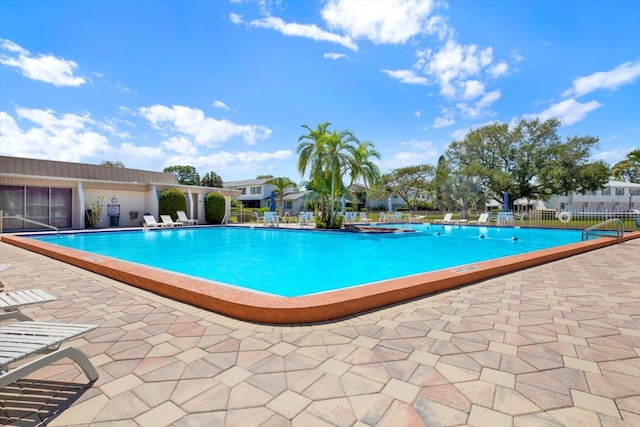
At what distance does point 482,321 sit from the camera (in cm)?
352

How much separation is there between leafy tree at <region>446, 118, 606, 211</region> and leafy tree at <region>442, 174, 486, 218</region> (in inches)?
49.2

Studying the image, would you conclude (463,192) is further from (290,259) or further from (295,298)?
(295,298)

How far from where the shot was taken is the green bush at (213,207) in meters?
22.0

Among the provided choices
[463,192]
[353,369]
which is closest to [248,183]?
[463,192]

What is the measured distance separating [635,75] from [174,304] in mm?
24864

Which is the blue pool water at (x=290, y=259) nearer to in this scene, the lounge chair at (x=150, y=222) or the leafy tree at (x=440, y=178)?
the lounge chair at (x=150, y=222)

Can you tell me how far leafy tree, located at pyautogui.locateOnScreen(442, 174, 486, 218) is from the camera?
2859 centimetres

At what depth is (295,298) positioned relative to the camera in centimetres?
383

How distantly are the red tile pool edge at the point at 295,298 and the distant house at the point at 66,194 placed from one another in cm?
1351

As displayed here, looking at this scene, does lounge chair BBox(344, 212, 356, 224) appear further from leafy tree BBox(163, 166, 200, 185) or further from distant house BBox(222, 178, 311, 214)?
leafy tree BBox(163, 166, 200, 185)

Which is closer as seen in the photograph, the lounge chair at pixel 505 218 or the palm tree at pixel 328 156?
the palm tree at pixel 328 156

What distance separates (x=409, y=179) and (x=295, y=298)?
4194 centimetres

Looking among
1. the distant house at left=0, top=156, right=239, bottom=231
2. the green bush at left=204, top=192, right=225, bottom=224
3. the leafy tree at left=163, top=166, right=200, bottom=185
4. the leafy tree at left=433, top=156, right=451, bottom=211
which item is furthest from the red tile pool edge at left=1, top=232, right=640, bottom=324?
the leafy tree at left=163, top=166, right=200, bottom=185

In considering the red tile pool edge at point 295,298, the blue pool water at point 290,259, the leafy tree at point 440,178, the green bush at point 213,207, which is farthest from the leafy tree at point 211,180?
the red tile pool edge at point 295,298
